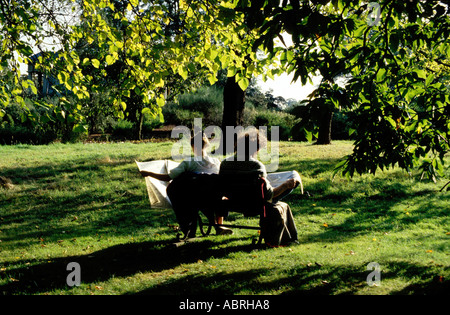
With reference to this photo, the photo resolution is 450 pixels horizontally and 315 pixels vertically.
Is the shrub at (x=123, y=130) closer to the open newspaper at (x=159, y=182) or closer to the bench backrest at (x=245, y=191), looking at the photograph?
the open newspaper at (x=159, y=182)

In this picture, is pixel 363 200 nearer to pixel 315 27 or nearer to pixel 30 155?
pixel 315 27

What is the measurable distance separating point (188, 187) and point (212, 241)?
102 cm

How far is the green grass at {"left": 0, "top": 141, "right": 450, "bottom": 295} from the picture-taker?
13.7ft

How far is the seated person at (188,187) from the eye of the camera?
208 inches

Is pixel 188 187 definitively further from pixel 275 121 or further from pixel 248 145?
pixel 275 121

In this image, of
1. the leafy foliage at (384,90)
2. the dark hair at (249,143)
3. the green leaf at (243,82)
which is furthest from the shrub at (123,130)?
the leafy foliage at (384,90)

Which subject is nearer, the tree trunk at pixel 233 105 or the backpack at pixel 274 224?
the backpack at pixel 274 224

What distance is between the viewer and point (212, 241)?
5727mm

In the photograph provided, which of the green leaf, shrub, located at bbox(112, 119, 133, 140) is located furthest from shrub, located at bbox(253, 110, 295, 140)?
the green leaf

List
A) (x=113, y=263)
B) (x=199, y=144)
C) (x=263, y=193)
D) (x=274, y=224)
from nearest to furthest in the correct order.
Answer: (x=113, y=263)
(x=263, y=193)
(x=274, y=224)
(x=199, y=144)

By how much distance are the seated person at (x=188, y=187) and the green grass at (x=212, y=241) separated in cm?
48

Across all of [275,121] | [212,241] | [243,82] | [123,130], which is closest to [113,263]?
[212,241]

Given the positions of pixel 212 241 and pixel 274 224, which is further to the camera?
pixel 212 241
